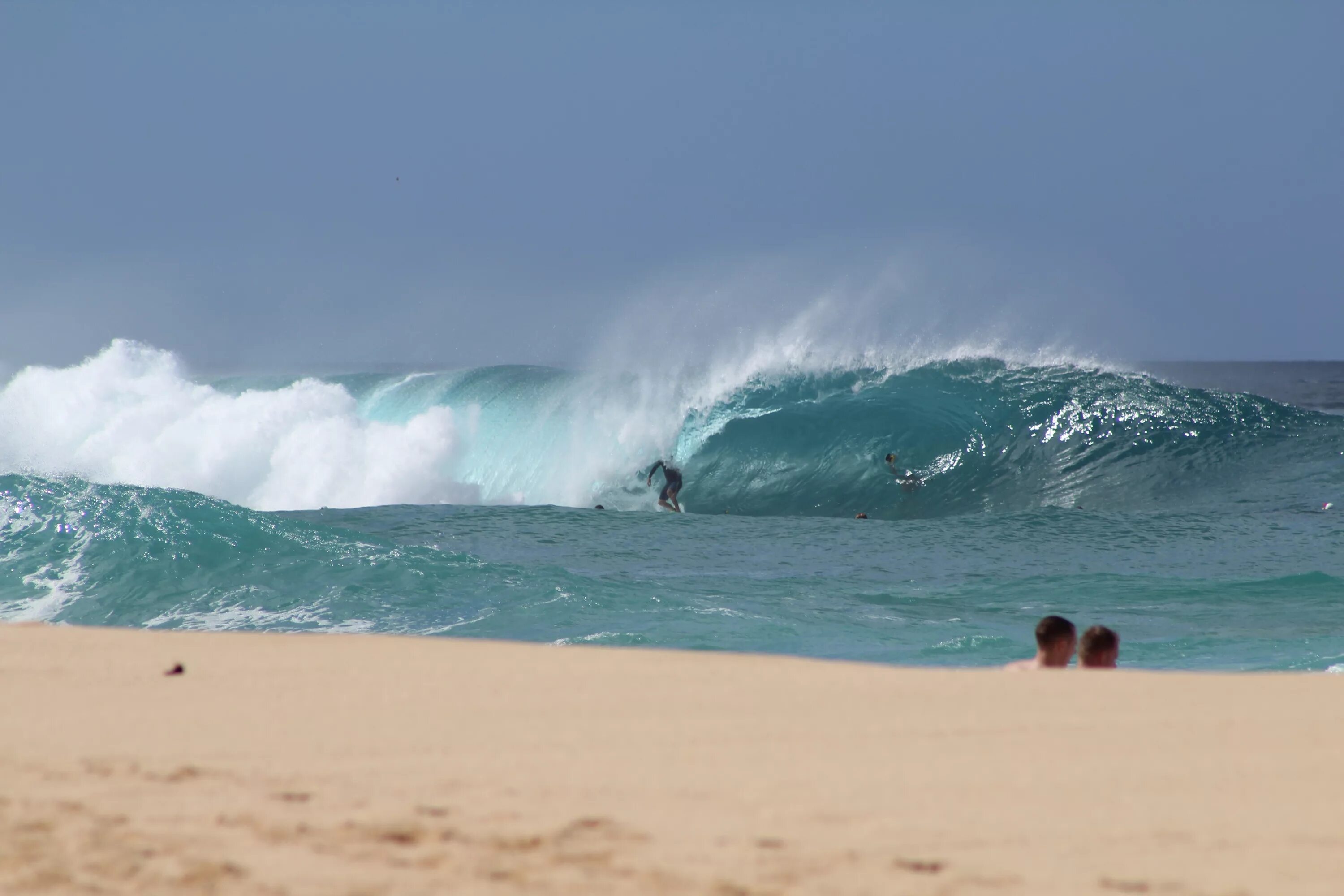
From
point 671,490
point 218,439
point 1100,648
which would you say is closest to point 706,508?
point 671,490

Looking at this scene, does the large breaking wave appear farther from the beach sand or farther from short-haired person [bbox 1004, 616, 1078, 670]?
the beach sand

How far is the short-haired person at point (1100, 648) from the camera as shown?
6031mm

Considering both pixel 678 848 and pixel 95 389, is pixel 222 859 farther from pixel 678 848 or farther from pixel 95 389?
pixel 95 389

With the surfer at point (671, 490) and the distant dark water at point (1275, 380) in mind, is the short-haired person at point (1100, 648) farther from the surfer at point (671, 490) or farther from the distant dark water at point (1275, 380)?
the distant dark water at point (1275, 380)

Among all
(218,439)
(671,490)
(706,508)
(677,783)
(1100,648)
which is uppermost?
(218,439)

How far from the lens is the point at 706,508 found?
18.9 metres

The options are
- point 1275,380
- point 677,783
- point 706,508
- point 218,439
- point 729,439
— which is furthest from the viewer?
point 1275,380

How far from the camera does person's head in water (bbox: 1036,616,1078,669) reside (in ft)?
19.6

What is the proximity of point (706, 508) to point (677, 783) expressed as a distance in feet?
51.2

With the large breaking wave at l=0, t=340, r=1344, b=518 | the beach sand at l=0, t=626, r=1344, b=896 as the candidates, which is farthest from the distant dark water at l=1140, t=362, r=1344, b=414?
the beach sand at l=0, t=626, r=1344, b=896

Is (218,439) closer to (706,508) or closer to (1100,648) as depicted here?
(706,508)

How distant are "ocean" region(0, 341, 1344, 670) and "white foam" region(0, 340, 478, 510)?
0.20ft

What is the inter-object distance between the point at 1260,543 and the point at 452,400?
1777 centimetres

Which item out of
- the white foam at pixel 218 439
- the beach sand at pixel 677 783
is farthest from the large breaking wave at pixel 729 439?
the beach sand at pixel 677 783
